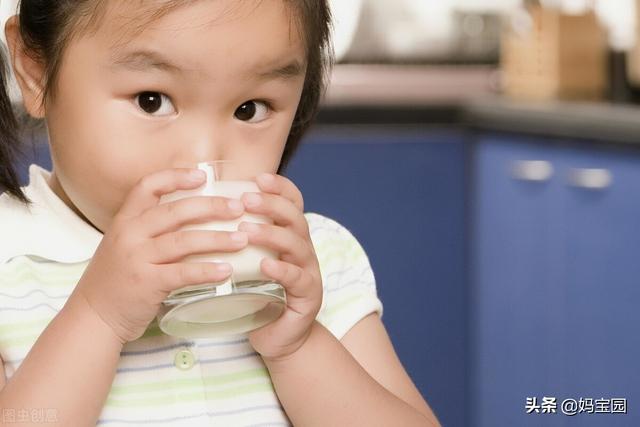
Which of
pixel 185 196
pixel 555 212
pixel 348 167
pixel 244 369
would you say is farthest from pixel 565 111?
pixel 185 196

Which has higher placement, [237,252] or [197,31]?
[197,31]

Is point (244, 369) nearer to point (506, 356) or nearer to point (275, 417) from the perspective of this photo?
point (275, 417)

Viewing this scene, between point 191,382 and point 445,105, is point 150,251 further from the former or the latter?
point 445,105

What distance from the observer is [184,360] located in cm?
115

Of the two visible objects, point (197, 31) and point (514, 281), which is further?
point (514, 281)

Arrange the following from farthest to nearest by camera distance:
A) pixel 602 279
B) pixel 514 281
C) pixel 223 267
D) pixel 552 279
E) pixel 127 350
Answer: pixel 514 281
pixel 552 279
pixel 602 279
pixel 127 350
pixel 223 267

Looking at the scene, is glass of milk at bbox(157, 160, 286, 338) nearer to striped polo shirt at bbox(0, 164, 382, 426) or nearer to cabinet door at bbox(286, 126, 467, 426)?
striped polo shirt at bbox(0, 164, 382, 426)

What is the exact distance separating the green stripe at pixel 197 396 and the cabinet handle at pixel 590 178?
1425 mm

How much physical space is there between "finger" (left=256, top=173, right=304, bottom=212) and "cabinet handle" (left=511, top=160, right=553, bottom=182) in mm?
1693

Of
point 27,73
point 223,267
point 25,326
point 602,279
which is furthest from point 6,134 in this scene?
point 602,279

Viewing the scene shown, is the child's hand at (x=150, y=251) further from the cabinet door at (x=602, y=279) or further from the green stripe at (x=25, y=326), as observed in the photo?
the cabinet door at (x=602, y=279)

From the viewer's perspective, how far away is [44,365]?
1.02 m

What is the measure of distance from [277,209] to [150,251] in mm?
109

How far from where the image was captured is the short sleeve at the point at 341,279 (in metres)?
1.24
